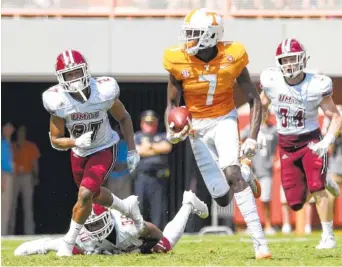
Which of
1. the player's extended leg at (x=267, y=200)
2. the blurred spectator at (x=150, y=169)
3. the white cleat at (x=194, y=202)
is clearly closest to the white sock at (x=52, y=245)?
the white cleat at (x=194, y=202)

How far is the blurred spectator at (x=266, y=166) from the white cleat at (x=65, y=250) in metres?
5.62

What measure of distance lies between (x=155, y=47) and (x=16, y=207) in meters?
2.78

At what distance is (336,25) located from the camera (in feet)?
50.6

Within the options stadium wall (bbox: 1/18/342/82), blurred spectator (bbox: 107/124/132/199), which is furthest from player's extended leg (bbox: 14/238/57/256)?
stadium wall (bbox: 1/18/342/82)

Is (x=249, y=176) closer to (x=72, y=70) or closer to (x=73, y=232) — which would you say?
(x=73, y=232)

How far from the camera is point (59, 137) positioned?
8625 millimetres

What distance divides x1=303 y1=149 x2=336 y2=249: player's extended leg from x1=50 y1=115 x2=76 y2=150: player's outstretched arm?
2.09m

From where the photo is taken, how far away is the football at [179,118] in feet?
26.7

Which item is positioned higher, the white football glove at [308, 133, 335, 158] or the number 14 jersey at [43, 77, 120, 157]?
the number 14 jersey at [43, 77, 120, 157]

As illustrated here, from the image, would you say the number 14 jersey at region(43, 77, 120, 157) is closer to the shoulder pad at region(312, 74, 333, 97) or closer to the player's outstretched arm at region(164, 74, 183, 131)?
the player's outstretched arm at region(164, 74, 183, 131)

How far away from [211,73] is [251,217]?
3.72 feet

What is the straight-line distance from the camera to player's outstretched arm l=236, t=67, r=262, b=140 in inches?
328

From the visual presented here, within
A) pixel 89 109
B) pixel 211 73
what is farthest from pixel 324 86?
pixel 89 109

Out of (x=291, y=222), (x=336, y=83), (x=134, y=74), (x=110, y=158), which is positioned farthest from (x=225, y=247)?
(x=336, y=83)
